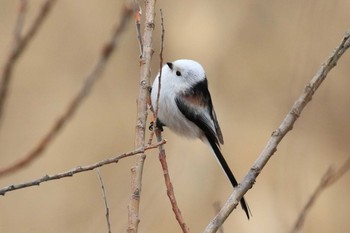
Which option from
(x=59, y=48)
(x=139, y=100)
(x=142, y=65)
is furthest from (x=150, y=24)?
(x=59, y=48)

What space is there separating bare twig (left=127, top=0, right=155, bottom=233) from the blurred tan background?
10.6 feet

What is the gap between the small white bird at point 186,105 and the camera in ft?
8.72

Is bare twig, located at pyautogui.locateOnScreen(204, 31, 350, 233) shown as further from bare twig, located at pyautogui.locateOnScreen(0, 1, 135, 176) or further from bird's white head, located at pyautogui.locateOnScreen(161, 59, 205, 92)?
bird's white head, located at pyautogui.locateOnScreen(161, 59, 205, 92)

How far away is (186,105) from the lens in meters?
2.69

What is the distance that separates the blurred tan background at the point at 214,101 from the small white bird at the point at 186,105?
214cm

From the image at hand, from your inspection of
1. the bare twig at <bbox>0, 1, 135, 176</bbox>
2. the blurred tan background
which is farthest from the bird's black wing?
the blurred tan background

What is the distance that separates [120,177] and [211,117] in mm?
2548

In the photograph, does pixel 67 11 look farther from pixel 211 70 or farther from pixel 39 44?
pixel 211 70

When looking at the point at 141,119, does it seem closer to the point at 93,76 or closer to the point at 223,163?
the point at 93,76

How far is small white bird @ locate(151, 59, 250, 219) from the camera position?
8.72ft

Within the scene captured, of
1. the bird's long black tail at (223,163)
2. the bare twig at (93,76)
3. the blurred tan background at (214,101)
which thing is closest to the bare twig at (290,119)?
the bare twig at (93,76)

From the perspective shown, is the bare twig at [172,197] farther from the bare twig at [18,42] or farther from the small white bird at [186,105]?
the small white bird at [186,105]

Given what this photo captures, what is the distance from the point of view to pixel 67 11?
563 centimetres

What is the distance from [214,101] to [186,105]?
2796 millimetres
